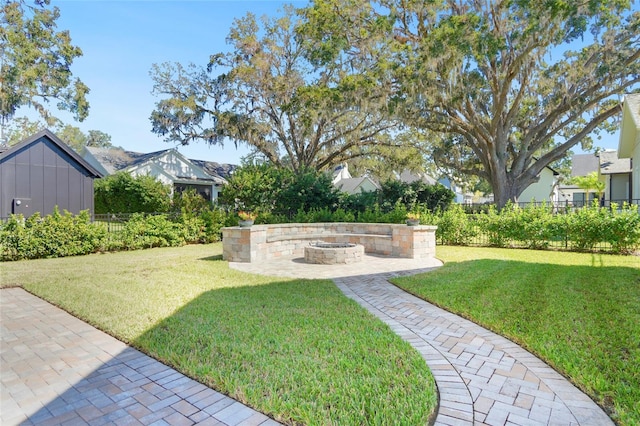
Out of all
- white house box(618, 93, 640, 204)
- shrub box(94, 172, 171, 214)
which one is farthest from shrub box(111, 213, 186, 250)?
white house box(618, 93, 640, 204)

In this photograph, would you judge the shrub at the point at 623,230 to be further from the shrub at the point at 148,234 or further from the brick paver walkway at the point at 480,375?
the shrub at the point at 148,234

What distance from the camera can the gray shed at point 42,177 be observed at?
11883 millimetres

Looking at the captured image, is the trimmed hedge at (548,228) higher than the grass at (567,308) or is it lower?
higher

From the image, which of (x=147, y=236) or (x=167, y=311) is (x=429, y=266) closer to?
(x=167, y=311)

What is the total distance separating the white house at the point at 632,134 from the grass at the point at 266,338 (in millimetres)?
13766

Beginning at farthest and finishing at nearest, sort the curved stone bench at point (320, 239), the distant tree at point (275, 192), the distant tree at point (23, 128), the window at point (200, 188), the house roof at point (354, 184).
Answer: the distant tree at point (23, 128)
the house roof at point (354, 184)
the window at point (200, 188)
the distant tree at point (275, 192)
the curved stone bench at point (320, 239)

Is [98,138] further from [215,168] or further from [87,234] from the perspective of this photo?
[87,234]

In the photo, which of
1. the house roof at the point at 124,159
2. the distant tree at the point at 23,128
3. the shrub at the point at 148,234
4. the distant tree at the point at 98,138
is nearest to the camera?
the shrub at the point at 148,234

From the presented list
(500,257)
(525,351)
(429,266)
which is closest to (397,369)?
(525,351)

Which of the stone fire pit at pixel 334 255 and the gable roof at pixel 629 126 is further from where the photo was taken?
the gable roof at pixel 629 126

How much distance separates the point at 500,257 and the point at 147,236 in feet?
33.6

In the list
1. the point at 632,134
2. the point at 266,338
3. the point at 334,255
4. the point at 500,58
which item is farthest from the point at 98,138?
the point at 266,338

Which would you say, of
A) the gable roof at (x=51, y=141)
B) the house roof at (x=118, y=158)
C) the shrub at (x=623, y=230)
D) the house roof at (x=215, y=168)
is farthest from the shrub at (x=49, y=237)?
the house roof at (x=215, y=168)

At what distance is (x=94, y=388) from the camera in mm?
2734
